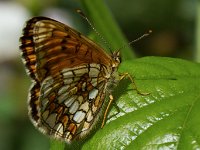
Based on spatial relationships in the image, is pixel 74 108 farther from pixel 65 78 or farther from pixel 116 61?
pixel 116 61

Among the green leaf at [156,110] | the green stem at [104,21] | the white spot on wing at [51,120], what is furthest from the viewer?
the green stem at [104,21]

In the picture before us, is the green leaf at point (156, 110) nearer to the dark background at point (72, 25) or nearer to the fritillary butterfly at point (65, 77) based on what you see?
the fritillary butterfly at point (65, 77)

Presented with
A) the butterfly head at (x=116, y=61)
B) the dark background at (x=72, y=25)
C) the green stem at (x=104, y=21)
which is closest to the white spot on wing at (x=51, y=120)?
the butterfly head at (x=116, y=61)

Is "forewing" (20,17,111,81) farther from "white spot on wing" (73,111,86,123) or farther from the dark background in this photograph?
the dark background

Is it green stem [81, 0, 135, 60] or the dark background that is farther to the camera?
the dark background

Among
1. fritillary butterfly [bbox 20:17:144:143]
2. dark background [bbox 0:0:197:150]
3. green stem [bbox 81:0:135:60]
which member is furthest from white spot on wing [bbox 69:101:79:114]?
dark background [bbox 0:0:197:150]

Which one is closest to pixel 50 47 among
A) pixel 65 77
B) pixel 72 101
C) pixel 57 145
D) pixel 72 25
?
pixel 65 77
